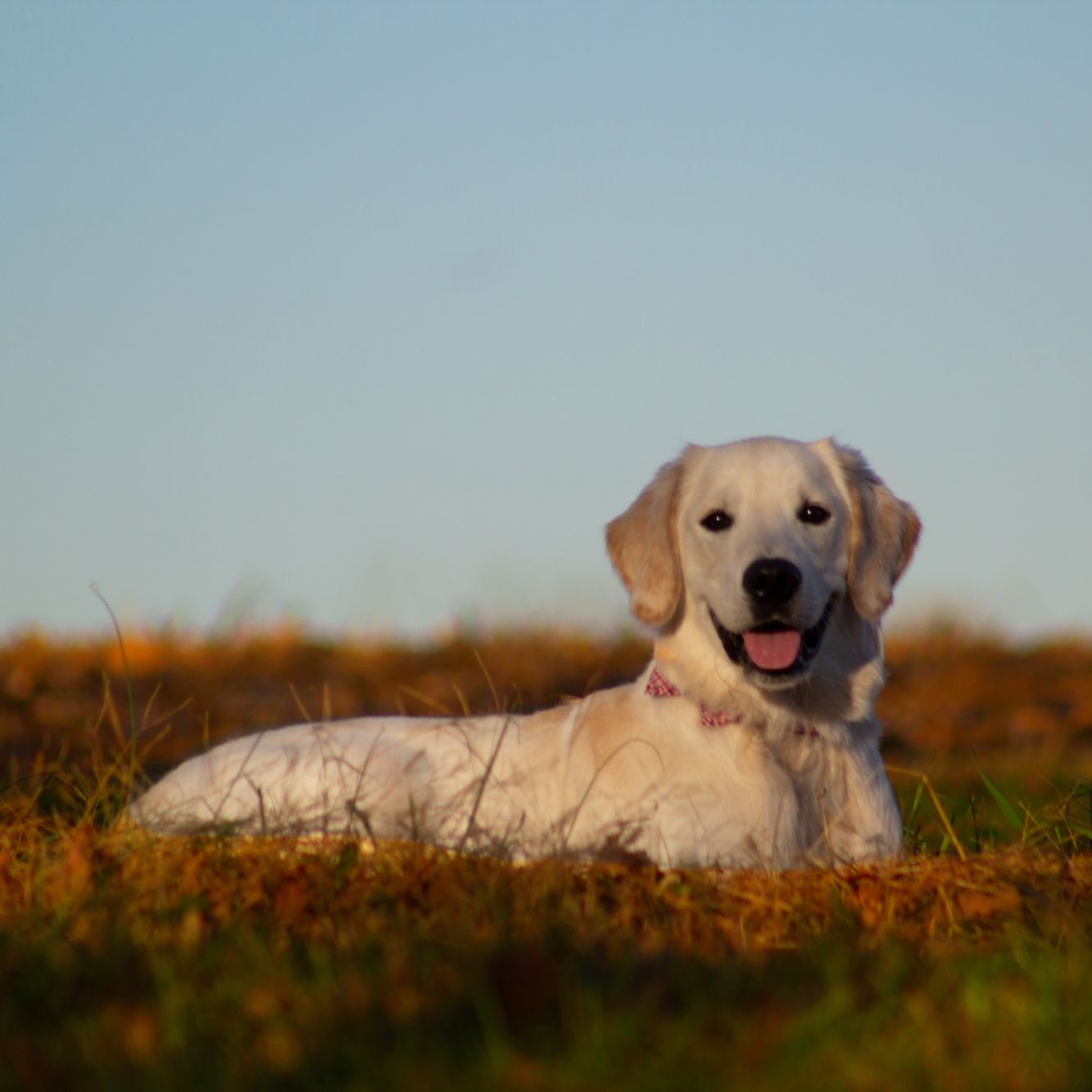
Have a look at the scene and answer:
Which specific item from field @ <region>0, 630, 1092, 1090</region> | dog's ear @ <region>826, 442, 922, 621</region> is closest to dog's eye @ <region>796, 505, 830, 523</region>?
dog's ear @ <region>826, 442, 922, 621</region>

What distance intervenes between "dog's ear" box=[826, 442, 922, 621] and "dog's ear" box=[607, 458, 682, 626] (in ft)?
1.83

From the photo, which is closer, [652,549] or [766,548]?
[766,548]

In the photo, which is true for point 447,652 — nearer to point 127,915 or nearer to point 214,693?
point 214,693

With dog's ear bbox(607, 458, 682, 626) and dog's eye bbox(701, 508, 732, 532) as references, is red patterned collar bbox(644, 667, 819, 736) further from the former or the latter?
dog's eye bbox(701, 508, 732, 532)

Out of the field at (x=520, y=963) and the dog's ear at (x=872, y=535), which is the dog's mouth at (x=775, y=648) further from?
the field at (x=520, y=963)

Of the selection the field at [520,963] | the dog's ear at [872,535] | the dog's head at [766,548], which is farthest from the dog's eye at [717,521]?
the field at [520,963]

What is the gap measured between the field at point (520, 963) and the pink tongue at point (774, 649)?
25.8 inches

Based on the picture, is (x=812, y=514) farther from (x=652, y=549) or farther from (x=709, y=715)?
(x=709, y=715)

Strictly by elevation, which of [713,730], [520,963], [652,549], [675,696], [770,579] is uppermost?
[652,549]

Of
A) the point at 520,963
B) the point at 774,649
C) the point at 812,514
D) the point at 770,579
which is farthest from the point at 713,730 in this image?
the point at 520,963

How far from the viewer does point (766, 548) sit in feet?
15.4

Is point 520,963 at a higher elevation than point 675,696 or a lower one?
lower

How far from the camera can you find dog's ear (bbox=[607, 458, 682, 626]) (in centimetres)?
506

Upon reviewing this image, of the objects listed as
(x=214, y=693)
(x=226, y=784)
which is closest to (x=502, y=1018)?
(x=226, y=784)
